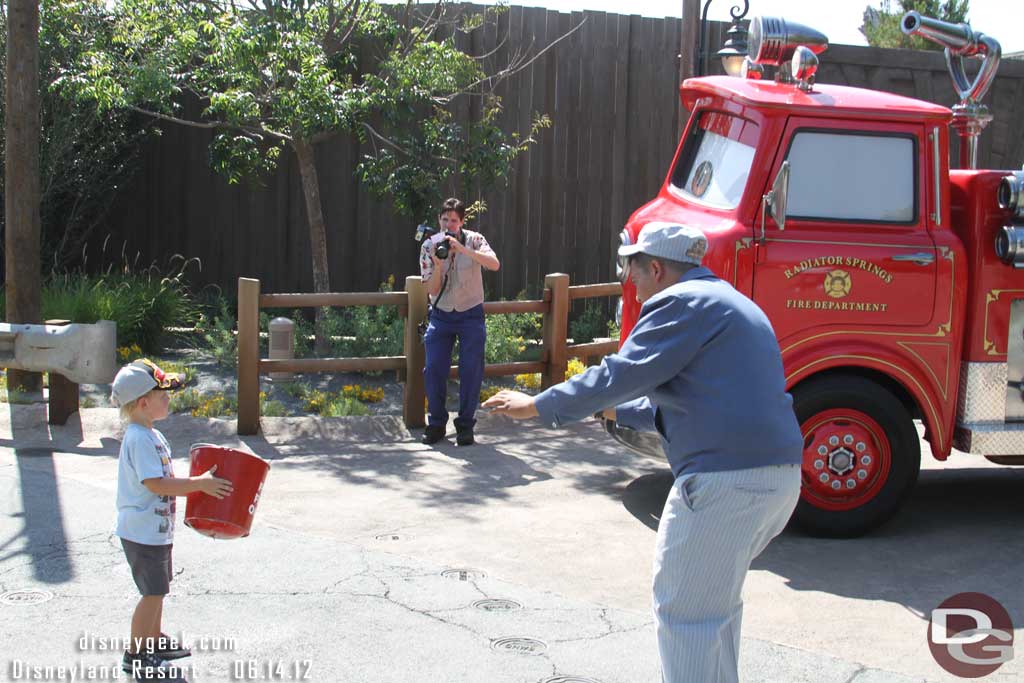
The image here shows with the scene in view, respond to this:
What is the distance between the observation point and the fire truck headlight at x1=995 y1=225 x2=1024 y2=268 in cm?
638

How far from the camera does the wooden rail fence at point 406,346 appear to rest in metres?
8.61

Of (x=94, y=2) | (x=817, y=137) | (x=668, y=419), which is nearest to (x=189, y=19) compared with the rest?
(x=94, y=2)

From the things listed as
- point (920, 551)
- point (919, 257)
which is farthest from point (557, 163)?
point (920, 551)

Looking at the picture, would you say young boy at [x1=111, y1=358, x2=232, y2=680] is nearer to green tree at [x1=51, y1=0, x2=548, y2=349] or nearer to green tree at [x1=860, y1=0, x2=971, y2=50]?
green tree at [x1=51, y1=0, x2=548, y2=349]

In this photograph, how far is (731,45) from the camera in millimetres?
9727

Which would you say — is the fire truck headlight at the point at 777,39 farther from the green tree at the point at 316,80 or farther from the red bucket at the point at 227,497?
the red bucket at the point at 227,497

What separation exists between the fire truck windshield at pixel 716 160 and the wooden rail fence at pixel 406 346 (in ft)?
7.10

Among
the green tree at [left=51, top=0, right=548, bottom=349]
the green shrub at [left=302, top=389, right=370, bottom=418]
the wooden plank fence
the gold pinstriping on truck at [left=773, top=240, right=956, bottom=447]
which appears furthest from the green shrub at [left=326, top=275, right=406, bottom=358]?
the gold pinstriping on truck at [left=773, top=240, right=956, bottom=447]

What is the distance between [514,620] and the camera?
5.20 m

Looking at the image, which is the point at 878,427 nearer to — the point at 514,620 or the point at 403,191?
the point at 514,620

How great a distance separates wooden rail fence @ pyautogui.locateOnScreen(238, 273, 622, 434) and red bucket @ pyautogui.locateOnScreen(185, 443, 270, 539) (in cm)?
410

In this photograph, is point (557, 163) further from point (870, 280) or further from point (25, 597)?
point (25, 597)

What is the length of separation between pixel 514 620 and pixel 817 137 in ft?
10.4

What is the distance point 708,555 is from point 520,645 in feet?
4.82
